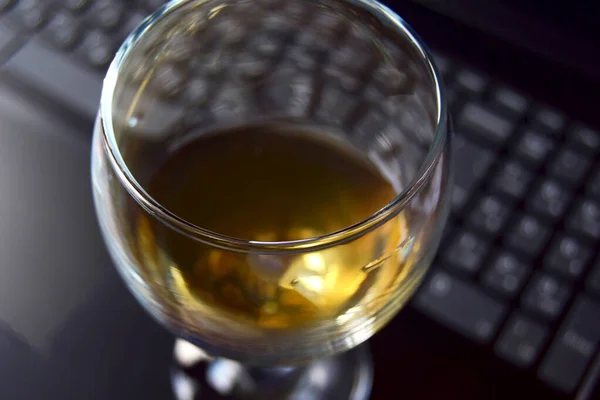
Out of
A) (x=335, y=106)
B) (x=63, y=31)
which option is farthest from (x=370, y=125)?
(x=63, y=31)

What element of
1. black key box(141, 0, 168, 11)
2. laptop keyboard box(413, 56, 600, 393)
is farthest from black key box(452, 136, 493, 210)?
black key box(141, 0, 168, 11)

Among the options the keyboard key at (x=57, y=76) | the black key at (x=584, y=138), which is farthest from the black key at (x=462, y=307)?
the keyboard key at (x=57, y=76)

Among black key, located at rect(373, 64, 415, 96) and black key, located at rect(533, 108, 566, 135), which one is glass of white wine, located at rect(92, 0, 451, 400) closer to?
black key, located at rect(373, 64, 415, 96)

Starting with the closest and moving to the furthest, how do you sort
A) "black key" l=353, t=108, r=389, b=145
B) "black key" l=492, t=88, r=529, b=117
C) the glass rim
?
the glass rim, "black key" l=353, t=108, r=389, b=145, "black key" l=492, t=88, r=529, b=117

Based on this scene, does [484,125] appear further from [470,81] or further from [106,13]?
[106,13]

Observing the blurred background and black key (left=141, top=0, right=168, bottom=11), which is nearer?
the blurred background
